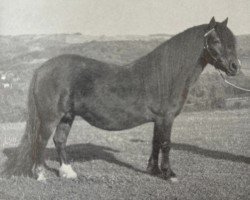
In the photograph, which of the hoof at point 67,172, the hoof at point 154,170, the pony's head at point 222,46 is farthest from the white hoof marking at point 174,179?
the pony's head at point 222,46

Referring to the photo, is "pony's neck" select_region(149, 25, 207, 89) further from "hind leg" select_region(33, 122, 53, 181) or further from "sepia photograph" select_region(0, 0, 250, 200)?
"hind leg" select_region(33, 122, 53, 181)

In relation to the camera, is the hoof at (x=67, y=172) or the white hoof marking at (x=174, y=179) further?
the hoof at (x=67, y=172)

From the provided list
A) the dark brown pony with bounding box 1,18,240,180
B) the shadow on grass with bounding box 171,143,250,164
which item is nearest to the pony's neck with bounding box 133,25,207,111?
the dark brown pony with bounding box 1,18,240,180

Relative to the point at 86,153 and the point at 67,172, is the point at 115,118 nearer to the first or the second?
the point at 67,172

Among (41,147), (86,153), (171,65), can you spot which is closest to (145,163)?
(86,153)

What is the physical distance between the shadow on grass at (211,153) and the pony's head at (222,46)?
1.37 metres

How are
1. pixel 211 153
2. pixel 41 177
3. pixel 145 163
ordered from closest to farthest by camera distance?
pixel 41 177 → pixel 145 163 → pixel 211 153

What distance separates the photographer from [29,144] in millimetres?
4785

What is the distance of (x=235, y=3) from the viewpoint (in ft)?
15.4

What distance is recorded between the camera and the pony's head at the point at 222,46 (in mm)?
4395

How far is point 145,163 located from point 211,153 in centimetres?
98

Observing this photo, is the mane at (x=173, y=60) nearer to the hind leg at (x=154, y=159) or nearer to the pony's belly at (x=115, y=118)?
the pony's belly at (x=115, y=118)

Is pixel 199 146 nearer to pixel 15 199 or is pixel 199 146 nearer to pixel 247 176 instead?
pixel 247 176

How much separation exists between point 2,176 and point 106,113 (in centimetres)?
140
